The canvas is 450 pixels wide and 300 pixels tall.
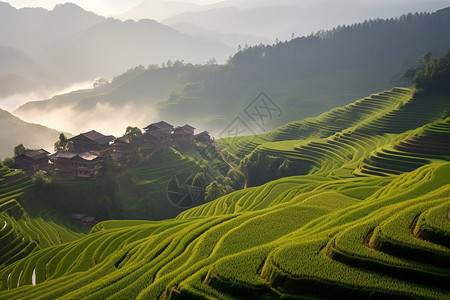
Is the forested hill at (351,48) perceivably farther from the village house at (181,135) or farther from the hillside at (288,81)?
the village house at (181,135)

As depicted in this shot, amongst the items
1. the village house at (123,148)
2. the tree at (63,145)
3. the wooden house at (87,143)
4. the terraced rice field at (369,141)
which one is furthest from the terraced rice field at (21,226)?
the terraced rice field at (369,141)

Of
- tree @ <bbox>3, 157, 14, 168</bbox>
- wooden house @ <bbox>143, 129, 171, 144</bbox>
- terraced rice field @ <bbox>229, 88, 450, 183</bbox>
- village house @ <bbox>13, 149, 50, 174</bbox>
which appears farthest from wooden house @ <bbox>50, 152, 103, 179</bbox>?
terraced rice field @ <bbox>229, 88, 450, 183</bbox>

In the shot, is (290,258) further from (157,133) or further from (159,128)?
(159,128)

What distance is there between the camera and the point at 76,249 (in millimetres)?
20438

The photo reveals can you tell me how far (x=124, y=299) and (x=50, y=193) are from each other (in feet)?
83.6

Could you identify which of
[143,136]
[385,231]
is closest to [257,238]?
[385,231]

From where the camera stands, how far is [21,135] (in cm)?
6700

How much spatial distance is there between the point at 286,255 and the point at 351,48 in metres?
125

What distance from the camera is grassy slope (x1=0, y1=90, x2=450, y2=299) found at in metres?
9.13

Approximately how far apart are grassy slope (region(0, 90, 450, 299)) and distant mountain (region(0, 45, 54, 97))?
173 metres

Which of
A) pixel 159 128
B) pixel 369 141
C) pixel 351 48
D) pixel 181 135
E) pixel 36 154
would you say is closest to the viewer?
pixel 36 154

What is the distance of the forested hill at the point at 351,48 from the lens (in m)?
110

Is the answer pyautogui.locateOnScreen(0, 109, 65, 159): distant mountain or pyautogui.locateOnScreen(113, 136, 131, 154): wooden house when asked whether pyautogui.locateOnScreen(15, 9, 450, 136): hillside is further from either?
pyautogui.locateOnScreen(113, 136, 131, 154): wooden house

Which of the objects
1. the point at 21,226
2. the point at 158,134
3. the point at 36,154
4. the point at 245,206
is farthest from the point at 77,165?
the point at 245,206
